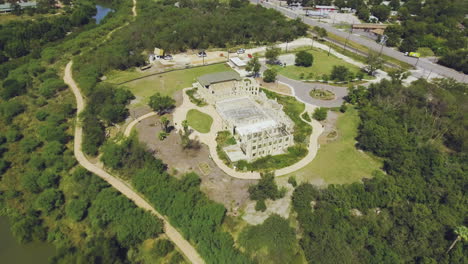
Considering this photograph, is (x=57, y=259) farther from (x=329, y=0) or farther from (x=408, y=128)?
(x=329, y=0)

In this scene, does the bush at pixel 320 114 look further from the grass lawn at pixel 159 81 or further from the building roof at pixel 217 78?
the grass lawn at pixel 159 81

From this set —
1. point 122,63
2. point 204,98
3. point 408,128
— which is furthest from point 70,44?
point 408,128

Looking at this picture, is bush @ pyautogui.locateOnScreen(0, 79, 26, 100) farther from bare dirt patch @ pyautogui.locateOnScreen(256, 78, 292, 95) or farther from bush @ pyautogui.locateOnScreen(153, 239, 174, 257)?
bare dirt patch @ pyautogui.locateOnScreen(256, 78, 292, 95)

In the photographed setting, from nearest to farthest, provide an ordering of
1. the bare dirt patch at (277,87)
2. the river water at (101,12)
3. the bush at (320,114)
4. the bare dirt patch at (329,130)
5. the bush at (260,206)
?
the bush at (260,206) → the bare dirt patch at (329,130) → the bush at (320,114) → the bare dirt patch at (277,87) → the river water at (101,12)

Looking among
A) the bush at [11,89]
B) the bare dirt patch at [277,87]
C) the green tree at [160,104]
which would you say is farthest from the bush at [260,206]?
the bush at [11,89]

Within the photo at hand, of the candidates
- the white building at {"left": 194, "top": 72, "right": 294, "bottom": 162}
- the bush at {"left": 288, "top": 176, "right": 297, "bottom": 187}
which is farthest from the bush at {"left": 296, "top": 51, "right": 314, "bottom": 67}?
the bush at {"left": 288, "top": 176, "right": 297, "bottom": 187}

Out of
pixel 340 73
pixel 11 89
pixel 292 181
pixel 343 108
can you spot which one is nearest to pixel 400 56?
pixel 340 73

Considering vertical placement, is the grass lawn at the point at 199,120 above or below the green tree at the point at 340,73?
below
